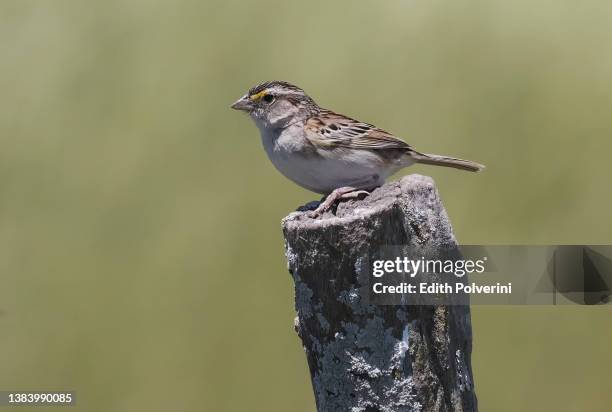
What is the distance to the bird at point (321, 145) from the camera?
11.2ft

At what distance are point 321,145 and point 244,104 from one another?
1.57 ft

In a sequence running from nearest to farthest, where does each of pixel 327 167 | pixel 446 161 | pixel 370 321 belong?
1. pixel 370 321
2. pixel 327 167
3. pixel 446 161

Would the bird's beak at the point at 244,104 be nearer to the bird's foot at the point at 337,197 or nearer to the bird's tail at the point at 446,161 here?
the bird's tail at the point at 446,161

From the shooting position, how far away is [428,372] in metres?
2.52

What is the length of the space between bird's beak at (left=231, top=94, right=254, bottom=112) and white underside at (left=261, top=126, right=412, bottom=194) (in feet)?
1.02

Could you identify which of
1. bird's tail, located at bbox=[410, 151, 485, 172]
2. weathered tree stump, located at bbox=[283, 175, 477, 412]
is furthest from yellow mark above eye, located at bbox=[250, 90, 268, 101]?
weathered tree stump, located at bbox=[283, 175, 477, 412]

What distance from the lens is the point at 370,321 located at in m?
2.48

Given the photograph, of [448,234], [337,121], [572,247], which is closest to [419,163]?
[337,121]

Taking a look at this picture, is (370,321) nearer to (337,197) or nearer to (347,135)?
(337,197)

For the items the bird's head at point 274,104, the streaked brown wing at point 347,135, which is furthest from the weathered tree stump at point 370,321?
the bird's head at point 274,104

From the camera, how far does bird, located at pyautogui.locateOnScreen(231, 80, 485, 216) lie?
3410 millimetres

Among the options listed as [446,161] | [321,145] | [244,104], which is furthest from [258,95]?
[446,161]

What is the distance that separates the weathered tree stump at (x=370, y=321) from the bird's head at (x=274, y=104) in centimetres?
109

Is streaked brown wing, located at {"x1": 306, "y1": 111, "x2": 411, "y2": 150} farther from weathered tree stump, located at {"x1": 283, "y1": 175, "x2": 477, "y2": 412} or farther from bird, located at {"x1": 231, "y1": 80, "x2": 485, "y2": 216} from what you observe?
weathered tree stump, located at {"x1": 283, "y1": 175, "x2": 477, "y2": 412}
